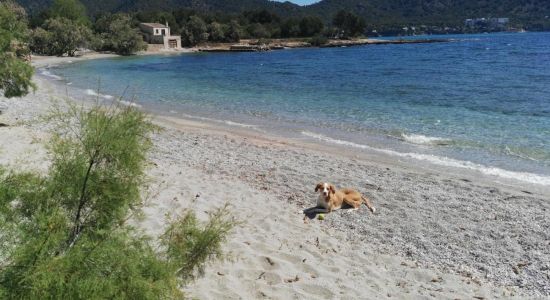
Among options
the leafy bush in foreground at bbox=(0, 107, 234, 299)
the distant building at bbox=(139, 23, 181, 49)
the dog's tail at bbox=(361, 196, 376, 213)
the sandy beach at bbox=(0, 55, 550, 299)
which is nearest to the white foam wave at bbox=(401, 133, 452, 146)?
the sandy beach at bbox=(0, 55, 550, 299)

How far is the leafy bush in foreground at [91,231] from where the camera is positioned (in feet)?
7.63

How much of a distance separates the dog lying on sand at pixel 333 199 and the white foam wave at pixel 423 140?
23.5 feet

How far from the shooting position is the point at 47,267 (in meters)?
2.26

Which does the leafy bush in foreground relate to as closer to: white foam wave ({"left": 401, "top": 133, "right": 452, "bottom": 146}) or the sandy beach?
the sandy beach

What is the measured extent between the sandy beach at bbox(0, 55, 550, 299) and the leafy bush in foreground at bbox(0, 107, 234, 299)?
659 millimetres

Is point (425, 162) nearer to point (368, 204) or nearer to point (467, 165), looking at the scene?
point (467, 165)

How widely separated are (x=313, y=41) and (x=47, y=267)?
5208 inches

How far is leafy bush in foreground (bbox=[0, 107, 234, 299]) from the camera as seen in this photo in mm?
2326

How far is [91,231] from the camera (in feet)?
9.91

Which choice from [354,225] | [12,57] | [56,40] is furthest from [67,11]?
[354,225]

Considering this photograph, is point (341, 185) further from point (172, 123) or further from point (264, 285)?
point (172, 123)

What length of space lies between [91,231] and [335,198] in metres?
6.03

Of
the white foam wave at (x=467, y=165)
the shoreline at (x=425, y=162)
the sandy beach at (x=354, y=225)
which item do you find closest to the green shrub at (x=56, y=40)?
the shoreline at (x=425, y=162)

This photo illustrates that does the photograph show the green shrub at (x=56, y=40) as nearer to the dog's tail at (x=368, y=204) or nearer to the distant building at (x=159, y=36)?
the distant building at (x=159, y=36)
